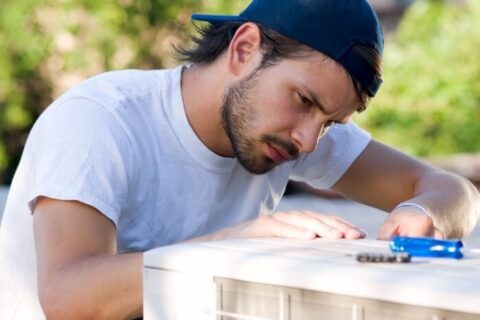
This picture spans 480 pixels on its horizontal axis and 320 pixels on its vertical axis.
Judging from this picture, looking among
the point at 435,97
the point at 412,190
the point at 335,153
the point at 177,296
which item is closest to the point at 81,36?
the point at 435,97

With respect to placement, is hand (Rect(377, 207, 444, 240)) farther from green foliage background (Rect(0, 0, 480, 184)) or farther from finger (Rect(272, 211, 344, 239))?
green foliage background (Rect(0, 0, 480, 184))

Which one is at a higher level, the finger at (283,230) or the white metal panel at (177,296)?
the finger at (283,230)

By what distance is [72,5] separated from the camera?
8.58 m

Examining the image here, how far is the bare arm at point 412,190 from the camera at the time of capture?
223cm

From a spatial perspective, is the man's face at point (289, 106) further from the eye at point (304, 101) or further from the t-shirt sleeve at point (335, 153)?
the t-shirt sleeve at point (335, 153)

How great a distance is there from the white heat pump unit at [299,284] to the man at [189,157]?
0.19 metres

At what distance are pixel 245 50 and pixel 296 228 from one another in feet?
1.88

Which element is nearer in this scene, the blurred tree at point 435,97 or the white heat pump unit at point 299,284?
the white heat pump unit at point 299,284

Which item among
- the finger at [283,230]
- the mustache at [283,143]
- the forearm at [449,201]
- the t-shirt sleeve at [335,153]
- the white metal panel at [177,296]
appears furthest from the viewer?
the t-shirt sleeve at [335,153]

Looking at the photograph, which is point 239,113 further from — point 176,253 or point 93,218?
point 176,253

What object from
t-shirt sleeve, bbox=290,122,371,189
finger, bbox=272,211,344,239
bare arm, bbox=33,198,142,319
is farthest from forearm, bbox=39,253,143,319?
t-shirt sleeve, bbox=290,122,371,189

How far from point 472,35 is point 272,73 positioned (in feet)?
21.7

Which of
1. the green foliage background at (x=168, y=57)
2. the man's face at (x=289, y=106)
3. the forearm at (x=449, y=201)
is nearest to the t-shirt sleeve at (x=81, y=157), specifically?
the man's face at (x=289, y=106)

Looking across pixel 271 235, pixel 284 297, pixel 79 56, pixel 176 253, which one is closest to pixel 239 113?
pixel 271 235
